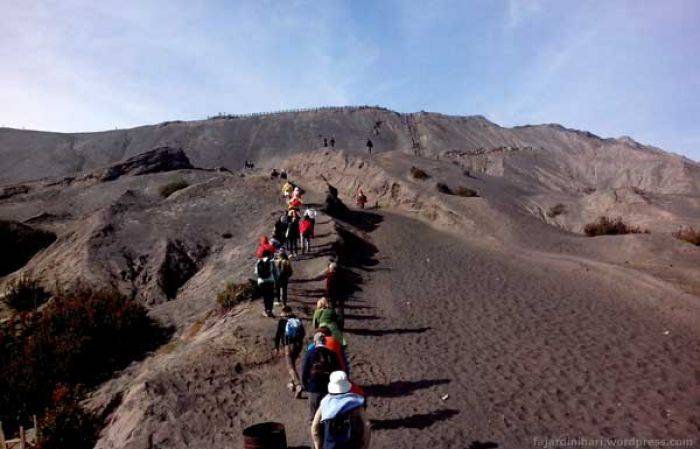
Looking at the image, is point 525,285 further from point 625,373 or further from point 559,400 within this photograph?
point 559,400

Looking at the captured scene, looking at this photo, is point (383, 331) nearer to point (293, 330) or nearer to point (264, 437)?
point (293, 330)

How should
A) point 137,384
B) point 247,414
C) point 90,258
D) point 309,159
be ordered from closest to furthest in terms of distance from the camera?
point 247,414, point 137,384, point 90,258, point 309,159

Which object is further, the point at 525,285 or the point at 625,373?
the point at 525,285

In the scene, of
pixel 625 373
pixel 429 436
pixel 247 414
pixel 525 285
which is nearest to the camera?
pixel 429 436

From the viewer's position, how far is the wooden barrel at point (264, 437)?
7.52 m

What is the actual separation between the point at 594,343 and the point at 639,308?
4.05 metres

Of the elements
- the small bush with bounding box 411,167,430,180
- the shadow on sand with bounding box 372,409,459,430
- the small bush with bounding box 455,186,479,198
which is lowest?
the shadow on sand with bounding box 372,409,459,430

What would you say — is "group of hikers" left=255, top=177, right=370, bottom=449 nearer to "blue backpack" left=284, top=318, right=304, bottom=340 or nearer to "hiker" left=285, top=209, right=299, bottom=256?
"blue backpack" left=284, top=318, right=304, bottom=340

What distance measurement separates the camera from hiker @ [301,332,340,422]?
294 inches

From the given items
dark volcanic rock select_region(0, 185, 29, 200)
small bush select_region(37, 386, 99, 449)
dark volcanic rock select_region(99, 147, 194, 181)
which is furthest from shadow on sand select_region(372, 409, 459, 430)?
dark volcanic rock select_region(0, 185, 29, 200)

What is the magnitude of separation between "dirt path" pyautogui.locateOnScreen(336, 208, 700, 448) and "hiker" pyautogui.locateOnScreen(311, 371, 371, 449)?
8.75ft

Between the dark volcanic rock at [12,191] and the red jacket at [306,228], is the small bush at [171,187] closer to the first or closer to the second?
the dark volcanic rock at [12,191]

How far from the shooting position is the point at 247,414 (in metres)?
9.72

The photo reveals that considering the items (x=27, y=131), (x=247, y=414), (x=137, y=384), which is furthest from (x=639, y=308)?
(x=27, y=131)
